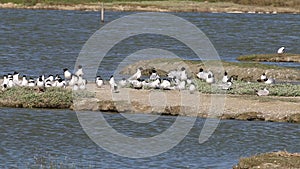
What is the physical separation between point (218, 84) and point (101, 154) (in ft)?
39.7

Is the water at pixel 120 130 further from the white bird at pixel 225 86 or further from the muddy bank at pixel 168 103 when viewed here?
the white bird at pixel 225 86

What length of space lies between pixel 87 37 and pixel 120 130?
4605cm

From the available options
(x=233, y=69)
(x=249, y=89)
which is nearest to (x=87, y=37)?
(x=233, y=69)

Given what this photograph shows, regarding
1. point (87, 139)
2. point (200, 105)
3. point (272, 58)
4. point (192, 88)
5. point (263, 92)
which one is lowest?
point (87, 139)

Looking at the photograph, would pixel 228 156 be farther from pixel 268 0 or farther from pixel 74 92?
pixel 268 0

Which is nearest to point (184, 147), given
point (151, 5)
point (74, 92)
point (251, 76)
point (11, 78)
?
point (74, 92)

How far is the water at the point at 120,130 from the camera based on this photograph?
2669 centimetres

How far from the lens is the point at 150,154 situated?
92.2 ft

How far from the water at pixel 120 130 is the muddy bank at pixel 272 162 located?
1.91 m

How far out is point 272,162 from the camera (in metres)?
23.7

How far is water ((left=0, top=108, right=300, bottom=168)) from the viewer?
26.7m

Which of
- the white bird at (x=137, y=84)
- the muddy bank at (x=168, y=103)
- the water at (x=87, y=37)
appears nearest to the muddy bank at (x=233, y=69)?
the water at (x=87, y=37)

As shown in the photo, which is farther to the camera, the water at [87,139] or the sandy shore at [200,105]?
the sandy shore at [200,105]

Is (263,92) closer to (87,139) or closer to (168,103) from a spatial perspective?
(168,103)
